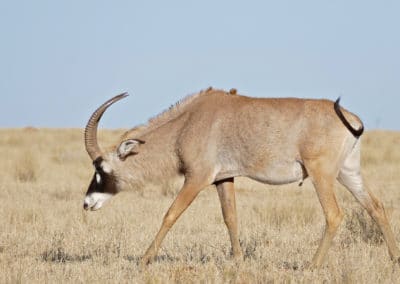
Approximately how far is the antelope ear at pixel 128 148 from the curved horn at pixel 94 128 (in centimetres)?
30

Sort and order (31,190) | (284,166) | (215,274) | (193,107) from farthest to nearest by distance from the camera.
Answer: (31,190), (193,107), (284,166), (215,274)

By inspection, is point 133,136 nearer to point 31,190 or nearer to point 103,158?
point 103,158

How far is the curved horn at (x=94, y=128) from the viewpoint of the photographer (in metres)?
9.42

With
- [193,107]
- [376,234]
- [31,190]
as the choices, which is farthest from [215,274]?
[31,190]

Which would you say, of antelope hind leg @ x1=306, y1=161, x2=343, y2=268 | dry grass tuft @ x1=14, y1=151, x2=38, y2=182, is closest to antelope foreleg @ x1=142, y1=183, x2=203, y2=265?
antelope hind leg @ x1=306, y1=161, x2=343, y2=268

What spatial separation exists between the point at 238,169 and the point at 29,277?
2.75 m

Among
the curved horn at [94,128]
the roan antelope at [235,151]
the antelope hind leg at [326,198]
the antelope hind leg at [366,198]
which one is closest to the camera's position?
the antelope hind leg at [326,198]

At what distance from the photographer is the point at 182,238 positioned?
10.9m

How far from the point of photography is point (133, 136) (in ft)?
32.3

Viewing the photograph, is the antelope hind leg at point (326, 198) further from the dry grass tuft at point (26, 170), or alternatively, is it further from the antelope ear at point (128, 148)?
the dry grass tuft at point (26, 170)

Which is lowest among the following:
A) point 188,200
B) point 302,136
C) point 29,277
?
point 29,277

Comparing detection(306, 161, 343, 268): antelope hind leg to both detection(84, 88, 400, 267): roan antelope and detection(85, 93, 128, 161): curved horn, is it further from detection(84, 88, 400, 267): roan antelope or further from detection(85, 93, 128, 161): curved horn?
detection(85, 93, 128, 161): curved horn

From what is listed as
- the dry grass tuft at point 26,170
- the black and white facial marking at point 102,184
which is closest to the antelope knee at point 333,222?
the black and white facial marking at point 102,184

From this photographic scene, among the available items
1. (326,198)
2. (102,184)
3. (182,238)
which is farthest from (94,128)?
(326,198)
